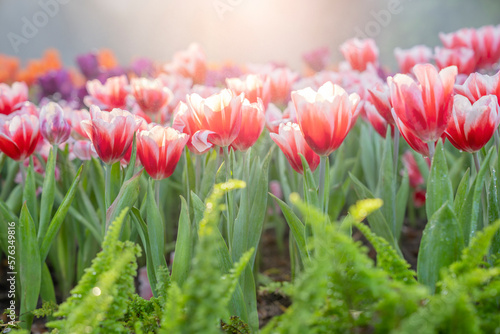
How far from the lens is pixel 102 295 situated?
425 mm

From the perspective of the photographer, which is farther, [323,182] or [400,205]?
[400,205]

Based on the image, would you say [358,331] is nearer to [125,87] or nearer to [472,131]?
[472,131]

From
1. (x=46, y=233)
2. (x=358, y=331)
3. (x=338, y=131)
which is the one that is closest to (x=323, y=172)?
(x=338, y=131)

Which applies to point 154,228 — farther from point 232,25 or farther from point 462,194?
point 232,25

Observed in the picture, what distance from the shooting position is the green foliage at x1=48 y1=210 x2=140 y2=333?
1.36ft

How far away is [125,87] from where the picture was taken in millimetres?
1242

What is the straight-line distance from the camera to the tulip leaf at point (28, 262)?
0.81 m

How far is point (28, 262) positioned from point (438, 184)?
0.76 meters

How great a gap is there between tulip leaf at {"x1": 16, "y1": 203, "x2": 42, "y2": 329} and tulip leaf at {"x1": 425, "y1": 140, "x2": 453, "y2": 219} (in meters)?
0.72

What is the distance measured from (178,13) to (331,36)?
185cm

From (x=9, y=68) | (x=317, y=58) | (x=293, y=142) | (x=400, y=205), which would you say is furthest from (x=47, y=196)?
(x=9, y=68)

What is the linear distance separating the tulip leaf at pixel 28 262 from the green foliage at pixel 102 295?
0.34 meters

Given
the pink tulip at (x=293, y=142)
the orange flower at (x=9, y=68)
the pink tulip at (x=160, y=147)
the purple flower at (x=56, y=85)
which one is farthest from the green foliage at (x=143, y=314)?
the orange flower at (x=9, y=68)

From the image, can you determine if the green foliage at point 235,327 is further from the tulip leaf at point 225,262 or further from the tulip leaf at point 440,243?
the tulip leaf at point 440,243
